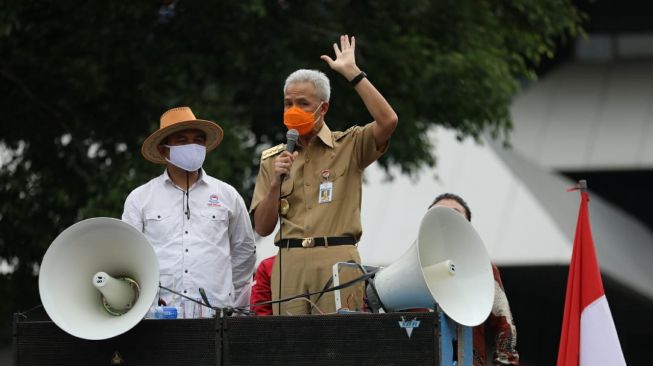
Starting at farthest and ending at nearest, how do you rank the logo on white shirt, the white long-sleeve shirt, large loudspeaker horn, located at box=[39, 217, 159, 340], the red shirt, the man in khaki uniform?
the red shirt, the logo on white shirt, the white long-sleeve shirt, the man in khaki uniform, large loudspeaker horn, located at box=[39, 217, 159, 340]

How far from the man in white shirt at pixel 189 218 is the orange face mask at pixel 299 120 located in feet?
1.74

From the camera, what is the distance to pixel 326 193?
5691 mm

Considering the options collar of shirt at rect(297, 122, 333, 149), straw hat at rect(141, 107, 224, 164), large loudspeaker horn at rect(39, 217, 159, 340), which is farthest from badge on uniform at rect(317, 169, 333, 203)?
large loudspeaker horn at rect(39, 217, 159, 340)

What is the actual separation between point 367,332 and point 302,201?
2.93ft

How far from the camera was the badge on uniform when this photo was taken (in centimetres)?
568

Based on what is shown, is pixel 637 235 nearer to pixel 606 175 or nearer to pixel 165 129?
pixel 606 175

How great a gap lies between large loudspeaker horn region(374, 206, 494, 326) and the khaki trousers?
27 cm

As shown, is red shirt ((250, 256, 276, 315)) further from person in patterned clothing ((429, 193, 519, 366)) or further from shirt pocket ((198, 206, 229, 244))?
person in patterned clothing ((429, 193, 519, 366))

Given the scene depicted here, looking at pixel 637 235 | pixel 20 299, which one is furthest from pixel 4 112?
pixel 637 235

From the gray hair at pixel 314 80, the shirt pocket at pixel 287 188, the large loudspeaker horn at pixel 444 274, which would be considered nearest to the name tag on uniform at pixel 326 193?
the shirt pocket at pixel 287 188

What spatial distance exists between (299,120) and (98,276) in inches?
42.1

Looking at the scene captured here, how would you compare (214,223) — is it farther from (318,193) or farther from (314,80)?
(314,80)

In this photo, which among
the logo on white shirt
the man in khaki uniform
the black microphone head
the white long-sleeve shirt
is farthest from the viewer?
the logo on white shirt

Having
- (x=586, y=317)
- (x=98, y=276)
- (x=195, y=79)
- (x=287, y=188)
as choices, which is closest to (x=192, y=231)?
(x=287, y=188)
